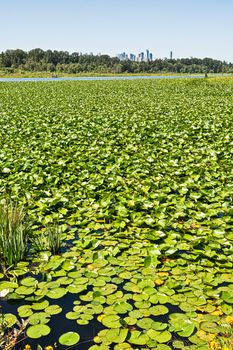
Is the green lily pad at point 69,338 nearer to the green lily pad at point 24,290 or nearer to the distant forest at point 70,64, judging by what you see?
the green lily pad at point 24,290

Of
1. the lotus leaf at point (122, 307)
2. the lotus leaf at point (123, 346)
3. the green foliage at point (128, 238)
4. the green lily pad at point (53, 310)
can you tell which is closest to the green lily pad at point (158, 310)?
the green foliage at point (128, 238)

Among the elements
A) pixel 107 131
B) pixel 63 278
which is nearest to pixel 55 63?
pixel 107 131

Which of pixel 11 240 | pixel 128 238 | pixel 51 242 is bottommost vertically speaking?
pixel 128 238

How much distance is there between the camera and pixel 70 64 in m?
115

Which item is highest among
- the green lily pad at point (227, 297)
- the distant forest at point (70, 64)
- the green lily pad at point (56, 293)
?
the distant forest at point (70, 64)

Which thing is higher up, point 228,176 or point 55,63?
point 55,63

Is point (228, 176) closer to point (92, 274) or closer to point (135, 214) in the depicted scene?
point (135, 214)

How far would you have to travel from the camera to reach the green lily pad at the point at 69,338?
2.61 metres

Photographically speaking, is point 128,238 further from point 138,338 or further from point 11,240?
point 138,338

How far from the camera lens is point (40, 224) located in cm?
480

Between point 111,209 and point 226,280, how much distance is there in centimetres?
201

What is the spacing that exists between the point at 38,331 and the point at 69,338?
267mm

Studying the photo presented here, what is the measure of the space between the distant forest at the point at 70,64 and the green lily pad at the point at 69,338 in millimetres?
100178

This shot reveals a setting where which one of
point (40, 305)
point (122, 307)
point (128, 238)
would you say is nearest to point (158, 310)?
point (122, 307)
